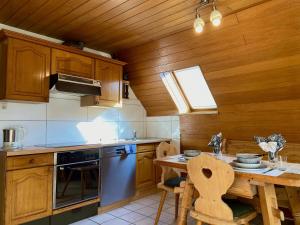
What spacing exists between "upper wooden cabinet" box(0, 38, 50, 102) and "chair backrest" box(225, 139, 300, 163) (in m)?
2.56

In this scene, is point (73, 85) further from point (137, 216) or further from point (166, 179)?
point (137, 216)

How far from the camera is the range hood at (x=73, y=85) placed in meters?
2.69

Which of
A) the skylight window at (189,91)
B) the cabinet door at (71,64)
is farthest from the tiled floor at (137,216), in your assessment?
the cabinet door at (71,64)

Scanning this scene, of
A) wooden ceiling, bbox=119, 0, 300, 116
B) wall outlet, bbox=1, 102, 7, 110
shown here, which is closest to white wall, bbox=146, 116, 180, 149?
wooden ceiling, bbox=119, 0, 300, 116

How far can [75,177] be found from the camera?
2703mm

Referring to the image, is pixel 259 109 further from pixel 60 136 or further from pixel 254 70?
pixel 60 136

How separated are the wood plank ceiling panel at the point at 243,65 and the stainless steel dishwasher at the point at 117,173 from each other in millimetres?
1091

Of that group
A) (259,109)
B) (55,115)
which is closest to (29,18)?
(55,115)

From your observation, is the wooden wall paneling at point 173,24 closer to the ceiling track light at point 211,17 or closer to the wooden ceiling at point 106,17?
the wooden ceiling at point 106,17

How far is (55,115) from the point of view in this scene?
10.2ft

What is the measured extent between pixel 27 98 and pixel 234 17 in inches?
95.0

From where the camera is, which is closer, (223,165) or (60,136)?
(223,165)

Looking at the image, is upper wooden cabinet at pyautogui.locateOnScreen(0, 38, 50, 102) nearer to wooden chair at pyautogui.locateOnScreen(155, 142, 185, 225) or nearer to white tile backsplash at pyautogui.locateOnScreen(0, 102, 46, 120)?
white tile backsplash at pyautogui.locateOnScreen(0, 102, 46, 120)

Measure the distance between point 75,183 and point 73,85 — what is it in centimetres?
117
